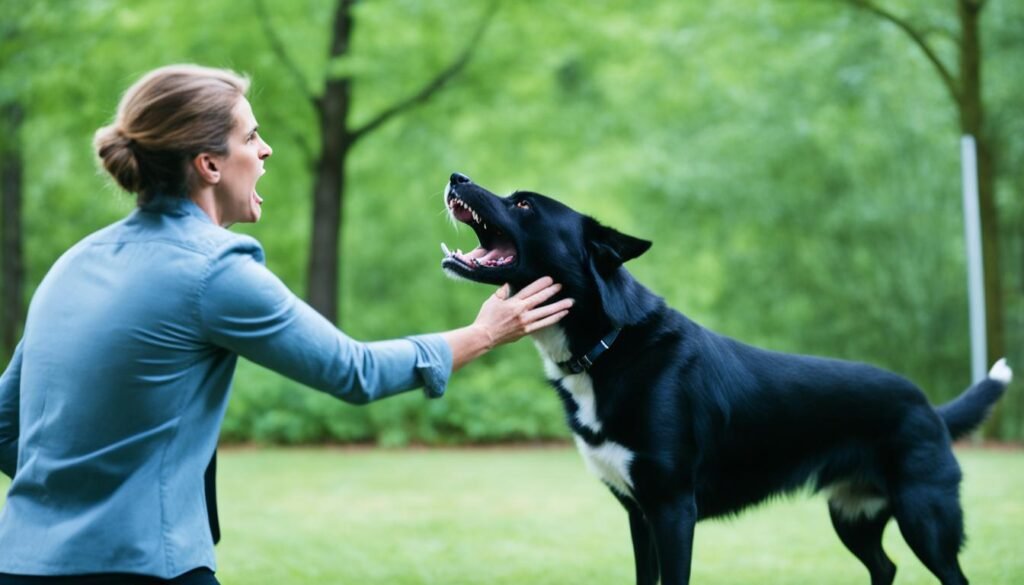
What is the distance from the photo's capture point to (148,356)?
2.26 meters

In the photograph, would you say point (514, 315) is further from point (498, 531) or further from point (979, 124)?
point (979, 124)

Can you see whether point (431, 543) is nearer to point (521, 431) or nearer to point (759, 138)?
point (521, 431)

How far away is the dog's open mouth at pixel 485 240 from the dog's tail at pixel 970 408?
1927 millimetres

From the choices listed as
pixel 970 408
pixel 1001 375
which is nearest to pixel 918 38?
pixel 1001 375

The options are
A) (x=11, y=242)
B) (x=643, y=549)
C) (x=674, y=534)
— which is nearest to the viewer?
(x=674, y=534)

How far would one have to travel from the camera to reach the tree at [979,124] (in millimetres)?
12164

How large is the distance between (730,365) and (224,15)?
36.0 feet

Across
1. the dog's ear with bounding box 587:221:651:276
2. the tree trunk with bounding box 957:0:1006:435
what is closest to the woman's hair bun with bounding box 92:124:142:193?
the dog's ear with bounding box 587:221:651:276

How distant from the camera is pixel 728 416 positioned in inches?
156

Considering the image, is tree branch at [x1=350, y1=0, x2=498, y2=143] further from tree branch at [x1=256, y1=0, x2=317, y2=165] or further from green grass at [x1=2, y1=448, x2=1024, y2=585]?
green grass at [x1=2, y1=448, x2=1024, y2=585]

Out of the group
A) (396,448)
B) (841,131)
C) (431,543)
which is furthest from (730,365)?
(841,131)

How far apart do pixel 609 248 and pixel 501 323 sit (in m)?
1.02

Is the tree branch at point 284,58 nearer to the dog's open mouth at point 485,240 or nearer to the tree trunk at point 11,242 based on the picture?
the tree trunk at point 11,242

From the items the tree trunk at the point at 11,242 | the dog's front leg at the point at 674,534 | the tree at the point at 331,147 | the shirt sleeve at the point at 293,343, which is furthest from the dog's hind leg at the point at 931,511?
the tree trunk at the point at 11,242
